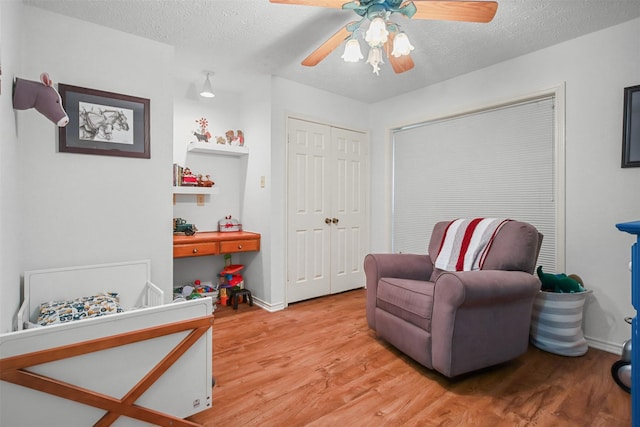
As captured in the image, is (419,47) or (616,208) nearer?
(616,208)

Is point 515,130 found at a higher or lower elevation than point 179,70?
lower

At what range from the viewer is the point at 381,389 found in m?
1.75

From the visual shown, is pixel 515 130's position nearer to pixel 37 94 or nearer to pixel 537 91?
pixel 537 91

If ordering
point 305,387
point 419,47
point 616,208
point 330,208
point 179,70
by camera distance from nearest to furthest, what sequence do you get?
point 305,387
point 616,208
point 419,47
point 179,70
point 330,208

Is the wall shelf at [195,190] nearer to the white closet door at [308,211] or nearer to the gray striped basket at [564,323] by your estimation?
the white closet door at [308,211]

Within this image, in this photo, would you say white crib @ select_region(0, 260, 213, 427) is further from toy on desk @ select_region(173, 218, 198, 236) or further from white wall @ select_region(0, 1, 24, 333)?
toy on desk @ select_region(173, 218, 198, 236)

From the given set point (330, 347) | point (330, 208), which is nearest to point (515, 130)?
point (330, 208)

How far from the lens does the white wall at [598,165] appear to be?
2141 mm

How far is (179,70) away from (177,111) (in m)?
0.47

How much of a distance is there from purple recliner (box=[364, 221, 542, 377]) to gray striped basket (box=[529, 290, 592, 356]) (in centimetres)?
38

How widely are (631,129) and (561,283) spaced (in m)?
1.16

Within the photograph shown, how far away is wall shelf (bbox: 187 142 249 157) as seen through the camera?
3123 millimetres

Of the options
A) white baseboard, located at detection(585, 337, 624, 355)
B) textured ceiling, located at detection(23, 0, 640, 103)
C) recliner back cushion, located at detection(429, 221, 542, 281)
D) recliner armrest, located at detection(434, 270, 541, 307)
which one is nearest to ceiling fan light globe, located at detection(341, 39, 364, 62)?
textured ceiling, located at detection(23, 0, 640, 103)

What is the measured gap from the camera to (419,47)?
2.49 m
